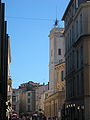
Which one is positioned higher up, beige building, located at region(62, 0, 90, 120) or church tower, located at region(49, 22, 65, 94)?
church tower, located at region(49, 22, 65, 94)

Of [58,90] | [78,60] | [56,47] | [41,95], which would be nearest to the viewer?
[78,60]

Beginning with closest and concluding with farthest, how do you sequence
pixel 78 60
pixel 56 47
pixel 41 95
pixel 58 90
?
pixel 78 60, pixel 58 90, pixel 56 47, pixel 41 95

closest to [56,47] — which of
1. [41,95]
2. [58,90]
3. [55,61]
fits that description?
[55,61]

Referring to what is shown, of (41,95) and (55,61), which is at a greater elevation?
(55,61)

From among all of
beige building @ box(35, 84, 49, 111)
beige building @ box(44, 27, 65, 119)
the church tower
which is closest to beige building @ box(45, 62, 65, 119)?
beige building @ box(44, 27, 65, 119)

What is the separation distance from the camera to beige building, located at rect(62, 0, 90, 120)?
48.5m

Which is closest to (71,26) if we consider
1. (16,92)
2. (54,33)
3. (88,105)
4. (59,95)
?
(88,105)

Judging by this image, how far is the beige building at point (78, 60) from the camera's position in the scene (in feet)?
159

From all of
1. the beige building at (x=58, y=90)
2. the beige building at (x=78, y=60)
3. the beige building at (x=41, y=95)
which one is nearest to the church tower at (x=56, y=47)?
the beige building at (x=58, y=90)

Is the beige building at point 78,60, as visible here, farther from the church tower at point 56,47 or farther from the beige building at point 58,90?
the church tower at point 56,47

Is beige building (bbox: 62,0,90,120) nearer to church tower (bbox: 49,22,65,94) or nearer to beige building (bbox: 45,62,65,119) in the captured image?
beige building (bbox: 45,62,65,119)

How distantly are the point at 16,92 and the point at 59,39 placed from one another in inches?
3713

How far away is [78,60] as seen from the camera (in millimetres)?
53469

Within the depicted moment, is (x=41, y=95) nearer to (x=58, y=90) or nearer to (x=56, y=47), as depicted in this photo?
(x=56, y=47)
